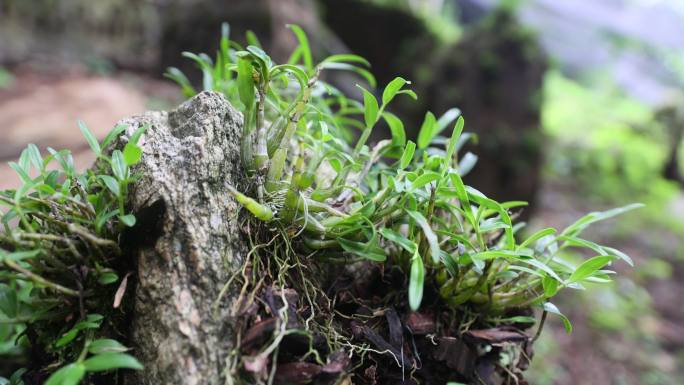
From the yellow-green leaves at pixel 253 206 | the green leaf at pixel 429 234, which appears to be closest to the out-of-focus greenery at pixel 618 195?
the green leaf at pixel 429 234

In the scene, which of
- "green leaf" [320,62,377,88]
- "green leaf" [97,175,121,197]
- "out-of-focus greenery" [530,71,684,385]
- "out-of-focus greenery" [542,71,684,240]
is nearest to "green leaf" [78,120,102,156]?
"green leaf" [97,175,121,197]

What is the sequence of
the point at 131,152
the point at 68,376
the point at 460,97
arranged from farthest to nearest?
the point at 460,97
the point at 131,152
the point at 68,376

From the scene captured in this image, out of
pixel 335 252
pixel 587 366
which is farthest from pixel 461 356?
pixel 587 366

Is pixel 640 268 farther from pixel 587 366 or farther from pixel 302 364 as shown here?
pixel 302 364

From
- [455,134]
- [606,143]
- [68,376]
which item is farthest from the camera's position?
[606,143]

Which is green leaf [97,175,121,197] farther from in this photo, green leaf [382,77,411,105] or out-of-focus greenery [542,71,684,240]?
out-of-focus greenery [542,71,684,240]

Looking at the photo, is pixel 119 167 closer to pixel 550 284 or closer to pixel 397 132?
pixel 397 132

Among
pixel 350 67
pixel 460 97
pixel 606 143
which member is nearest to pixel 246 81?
pixel 350 67
